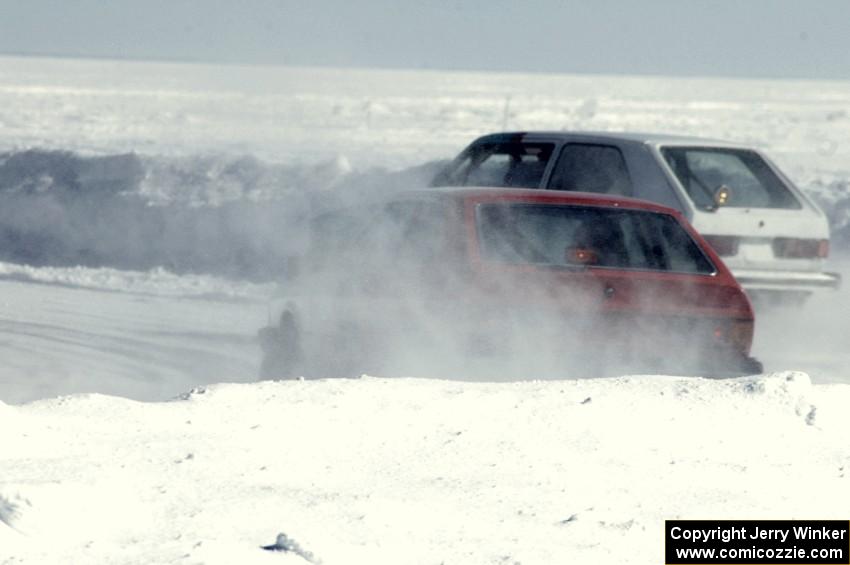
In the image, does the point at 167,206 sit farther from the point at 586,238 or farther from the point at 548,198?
the point at 586,238

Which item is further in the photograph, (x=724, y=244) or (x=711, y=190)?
(x=711, y=190)

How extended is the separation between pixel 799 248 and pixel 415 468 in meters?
6.36

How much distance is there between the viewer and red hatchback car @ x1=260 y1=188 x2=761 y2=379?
751 centimetres

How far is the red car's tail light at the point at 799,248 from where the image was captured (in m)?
11.4

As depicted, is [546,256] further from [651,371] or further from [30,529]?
[30,529]

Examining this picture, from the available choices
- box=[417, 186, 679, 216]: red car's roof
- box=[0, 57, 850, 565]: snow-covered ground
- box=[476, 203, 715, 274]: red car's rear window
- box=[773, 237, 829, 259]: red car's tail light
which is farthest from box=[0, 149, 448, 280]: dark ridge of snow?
box=[476, 203, 715, 274]: red car's rear window

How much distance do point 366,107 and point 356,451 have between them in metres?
70.2

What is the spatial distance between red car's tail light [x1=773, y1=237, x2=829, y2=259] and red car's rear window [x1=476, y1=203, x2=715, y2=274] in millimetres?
3115

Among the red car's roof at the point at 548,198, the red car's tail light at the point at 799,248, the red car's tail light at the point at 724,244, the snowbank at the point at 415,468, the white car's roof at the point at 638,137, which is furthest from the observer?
the white car's roof at the point at 638,137

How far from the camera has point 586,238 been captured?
823 centimetres

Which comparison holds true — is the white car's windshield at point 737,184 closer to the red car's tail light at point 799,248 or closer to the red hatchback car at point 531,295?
the red car's tail light at point 799,248

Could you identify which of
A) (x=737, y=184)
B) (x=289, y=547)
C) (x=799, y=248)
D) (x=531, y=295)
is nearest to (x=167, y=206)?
(x=737, y=184)

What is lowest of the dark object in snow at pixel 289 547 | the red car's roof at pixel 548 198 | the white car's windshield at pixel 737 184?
the dark object in snow at pixel 289 547

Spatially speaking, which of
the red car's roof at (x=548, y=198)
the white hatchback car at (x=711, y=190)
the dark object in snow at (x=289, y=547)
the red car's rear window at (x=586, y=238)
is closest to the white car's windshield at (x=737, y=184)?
the white hatchback car at (x=711, y=190)
